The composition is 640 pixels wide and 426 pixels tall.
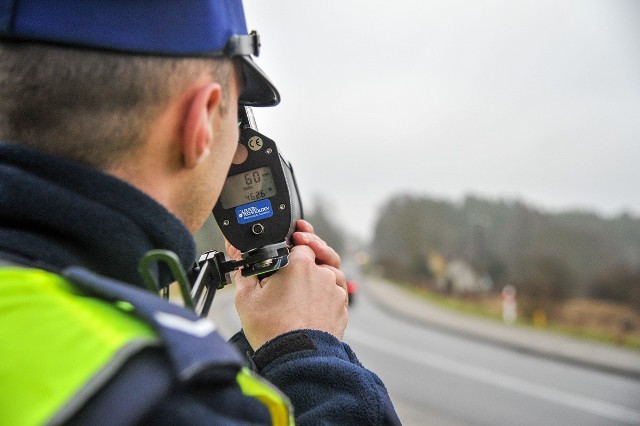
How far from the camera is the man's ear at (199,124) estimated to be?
90 cm

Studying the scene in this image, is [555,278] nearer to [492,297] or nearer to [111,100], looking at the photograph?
[492,297]

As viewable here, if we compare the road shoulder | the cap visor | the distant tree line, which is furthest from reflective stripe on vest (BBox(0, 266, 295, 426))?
the distant tree line

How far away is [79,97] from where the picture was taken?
0.85 metres

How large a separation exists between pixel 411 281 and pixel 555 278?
16414mm

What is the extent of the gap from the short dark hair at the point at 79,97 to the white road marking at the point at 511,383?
953cm

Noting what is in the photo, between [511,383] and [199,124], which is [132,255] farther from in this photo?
[511,383]

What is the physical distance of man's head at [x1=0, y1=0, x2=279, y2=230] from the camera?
0.84 meters

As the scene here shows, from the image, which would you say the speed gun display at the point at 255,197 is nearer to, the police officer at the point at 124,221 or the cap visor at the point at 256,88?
the cap visor at the point at 256,88

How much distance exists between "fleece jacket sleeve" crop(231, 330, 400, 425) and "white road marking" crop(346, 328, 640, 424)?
9.18 m

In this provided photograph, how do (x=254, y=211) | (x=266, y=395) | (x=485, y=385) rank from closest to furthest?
(x=266, y=395) → (x=254, y=211) → (x=485, y=385)

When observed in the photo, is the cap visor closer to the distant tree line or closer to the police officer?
the police officer

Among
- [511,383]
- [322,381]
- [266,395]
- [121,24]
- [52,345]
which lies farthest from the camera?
[511,383]

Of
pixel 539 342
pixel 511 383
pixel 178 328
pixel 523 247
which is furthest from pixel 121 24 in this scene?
pixel 523 247

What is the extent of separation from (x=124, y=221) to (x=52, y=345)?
0.23 meters
